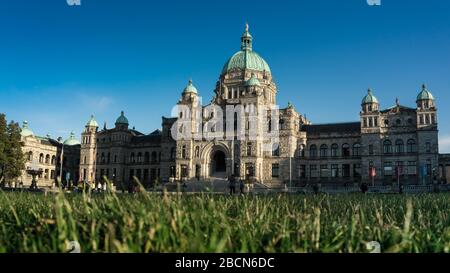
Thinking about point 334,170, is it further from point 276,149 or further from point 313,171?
point 276,149

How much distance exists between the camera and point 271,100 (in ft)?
225

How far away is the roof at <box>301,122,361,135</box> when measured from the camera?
61.6m

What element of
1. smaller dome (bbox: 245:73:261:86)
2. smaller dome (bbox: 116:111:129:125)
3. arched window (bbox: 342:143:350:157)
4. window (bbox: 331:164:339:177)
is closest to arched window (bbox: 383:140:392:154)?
arched window (bbox: 342:143:350:157)

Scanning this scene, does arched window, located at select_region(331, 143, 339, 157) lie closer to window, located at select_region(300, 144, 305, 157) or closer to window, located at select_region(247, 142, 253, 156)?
window, located at select_region(300, 144, 305, 157)

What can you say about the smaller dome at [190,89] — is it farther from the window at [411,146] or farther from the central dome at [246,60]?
the window at [411,146]

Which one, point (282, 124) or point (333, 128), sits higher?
point (282, 124)

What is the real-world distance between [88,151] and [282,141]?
38980mm

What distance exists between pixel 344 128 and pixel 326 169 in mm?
7065

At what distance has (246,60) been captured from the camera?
68.0 m

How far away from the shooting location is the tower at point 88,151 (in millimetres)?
76812

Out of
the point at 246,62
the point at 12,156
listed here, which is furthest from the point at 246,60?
the point at 12,156

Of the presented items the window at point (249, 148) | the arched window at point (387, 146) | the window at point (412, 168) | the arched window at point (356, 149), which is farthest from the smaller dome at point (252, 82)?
the window at point (412, 168)

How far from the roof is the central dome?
13331 millimetres
